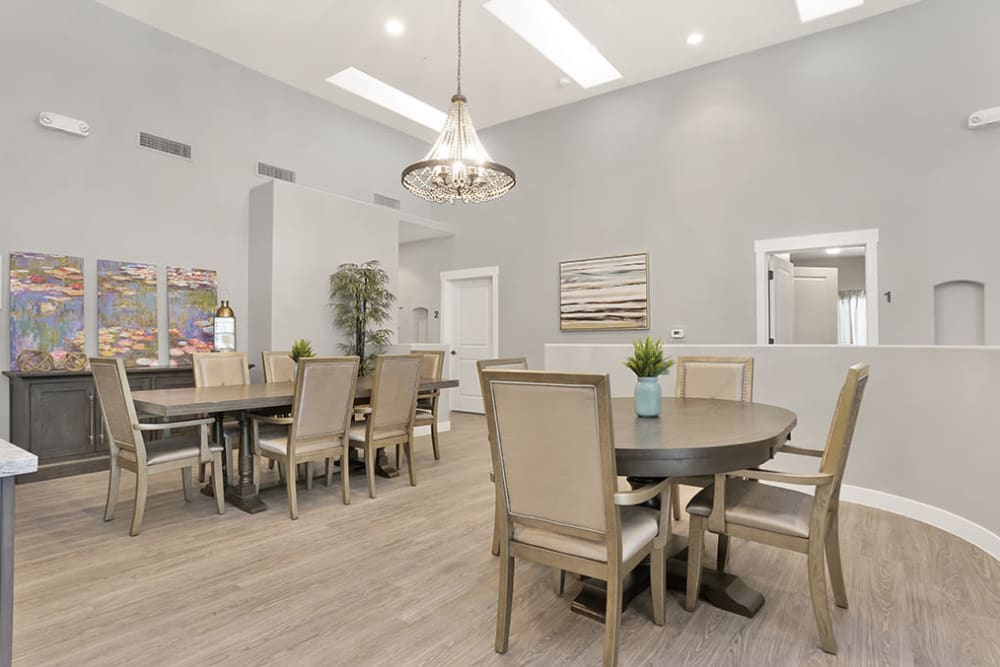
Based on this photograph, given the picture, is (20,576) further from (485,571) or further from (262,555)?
(485,571)

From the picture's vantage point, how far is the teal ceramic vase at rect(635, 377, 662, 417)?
94.0 inches

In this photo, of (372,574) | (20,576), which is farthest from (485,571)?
(20,576)

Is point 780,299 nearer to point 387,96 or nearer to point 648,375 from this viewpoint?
point 648,375

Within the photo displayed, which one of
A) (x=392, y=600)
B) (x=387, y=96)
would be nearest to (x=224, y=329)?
(x=387, y=96)

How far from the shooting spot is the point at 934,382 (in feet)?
10.6

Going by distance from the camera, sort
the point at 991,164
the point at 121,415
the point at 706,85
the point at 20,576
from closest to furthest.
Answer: the point at 20,576 → the point at 121,415 → the point at 991,164 → the point at 706,85

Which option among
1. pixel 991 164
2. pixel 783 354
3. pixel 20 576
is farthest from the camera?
pixel 991 164

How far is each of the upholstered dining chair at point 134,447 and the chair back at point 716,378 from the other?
9.69 ft

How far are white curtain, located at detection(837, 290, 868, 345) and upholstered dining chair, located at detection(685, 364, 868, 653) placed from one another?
7.72 meters

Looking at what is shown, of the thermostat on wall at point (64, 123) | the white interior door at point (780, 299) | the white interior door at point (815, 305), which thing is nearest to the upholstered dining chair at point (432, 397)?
the white interior door at point (780, 299)

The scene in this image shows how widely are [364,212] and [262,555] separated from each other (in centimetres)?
480

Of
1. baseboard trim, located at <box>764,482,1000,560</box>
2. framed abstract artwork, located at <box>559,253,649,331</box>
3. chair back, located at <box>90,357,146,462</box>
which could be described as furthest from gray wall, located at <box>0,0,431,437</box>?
baseboard trim, located at <box>764,482,1000,560</box>

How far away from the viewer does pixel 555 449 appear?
1686mm

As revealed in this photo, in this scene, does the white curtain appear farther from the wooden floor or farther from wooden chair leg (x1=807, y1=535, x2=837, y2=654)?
wooden chair leg (x1=807, y1=535, x2=837, y2=654)
